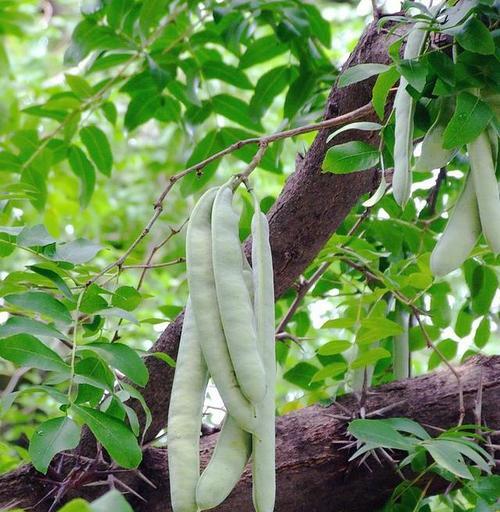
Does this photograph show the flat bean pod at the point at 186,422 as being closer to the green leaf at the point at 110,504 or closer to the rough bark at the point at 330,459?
the green leaf at the point at 110,504

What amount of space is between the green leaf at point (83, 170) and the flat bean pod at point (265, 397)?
1056mm

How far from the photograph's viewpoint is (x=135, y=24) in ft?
6.26

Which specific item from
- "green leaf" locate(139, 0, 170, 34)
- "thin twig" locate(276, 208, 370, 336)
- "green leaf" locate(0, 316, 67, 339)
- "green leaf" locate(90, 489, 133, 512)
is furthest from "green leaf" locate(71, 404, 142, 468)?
"green leaf" locate(139, 0, 170, 34)

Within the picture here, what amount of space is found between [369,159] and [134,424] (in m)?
0.42

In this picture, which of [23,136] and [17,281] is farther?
[23,136]

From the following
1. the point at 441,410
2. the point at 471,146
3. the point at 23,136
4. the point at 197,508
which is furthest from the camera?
the point at 23,136

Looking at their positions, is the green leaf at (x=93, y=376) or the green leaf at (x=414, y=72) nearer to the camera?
the green leaf at (x=414, y=72)

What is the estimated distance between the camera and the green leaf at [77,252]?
113 centimetres

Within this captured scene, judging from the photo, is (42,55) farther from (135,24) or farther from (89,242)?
(89,242)

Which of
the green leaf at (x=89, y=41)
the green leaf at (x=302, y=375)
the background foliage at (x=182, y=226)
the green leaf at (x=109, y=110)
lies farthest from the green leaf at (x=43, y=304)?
the green leaf at (x=109, y=110)

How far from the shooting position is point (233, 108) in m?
1.91

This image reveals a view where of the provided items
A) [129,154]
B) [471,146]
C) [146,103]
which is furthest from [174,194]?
[471,146]

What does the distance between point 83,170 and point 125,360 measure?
0.93 m

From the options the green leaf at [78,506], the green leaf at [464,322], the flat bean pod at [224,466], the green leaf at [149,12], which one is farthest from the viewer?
the green leaf at [149,12]
